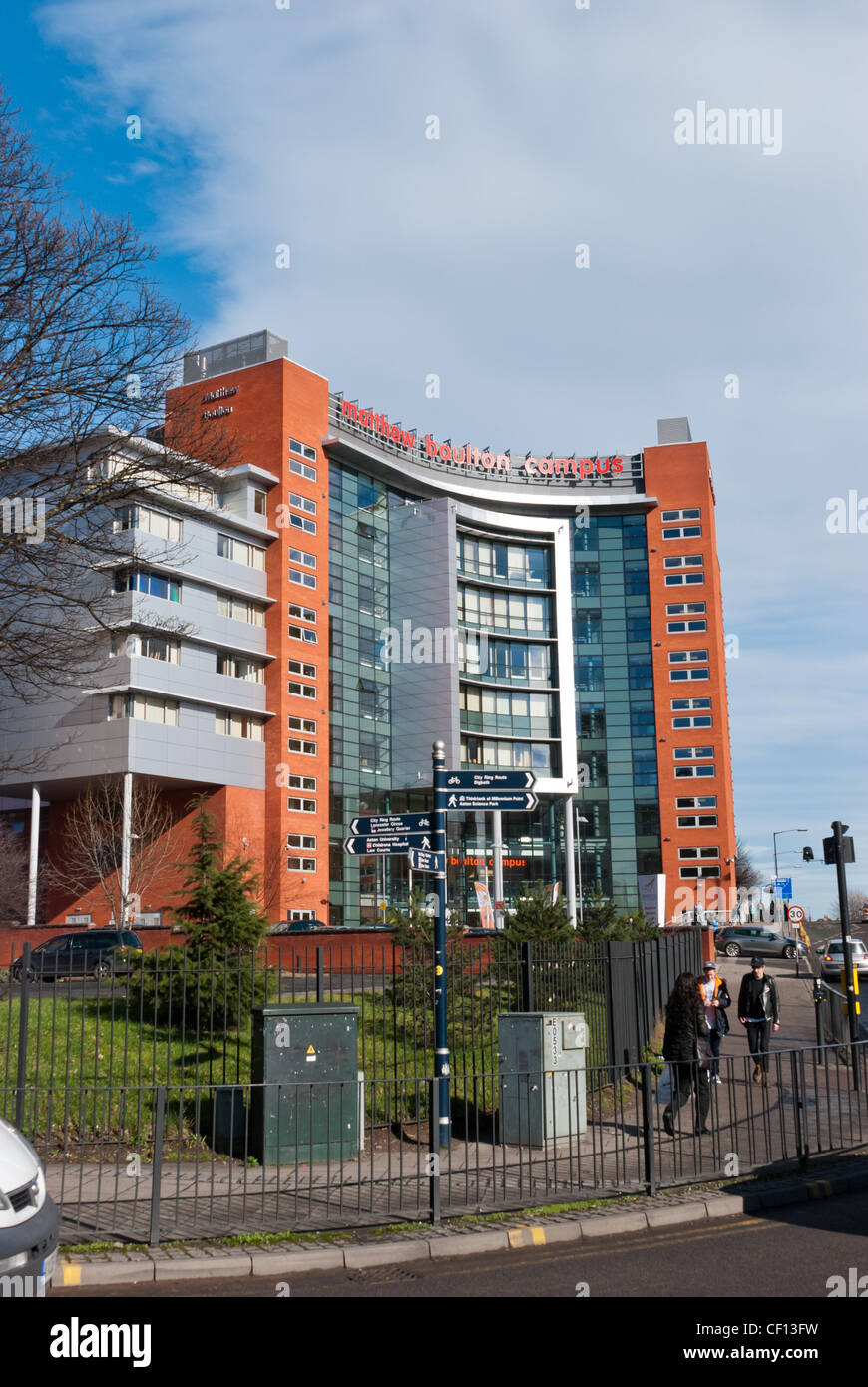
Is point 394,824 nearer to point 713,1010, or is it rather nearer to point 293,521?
point 713,1010

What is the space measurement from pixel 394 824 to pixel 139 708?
4052 centimetres

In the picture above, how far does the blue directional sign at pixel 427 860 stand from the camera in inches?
448

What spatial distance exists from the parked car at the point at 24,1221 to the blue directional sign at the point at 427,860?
5488 mm

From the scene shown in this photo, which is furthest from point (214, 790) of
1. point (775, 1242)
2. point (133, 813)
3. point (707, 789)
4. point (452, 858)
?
point (775, 1242)

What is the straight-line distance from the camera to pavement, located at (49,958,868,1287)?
25.5 feet

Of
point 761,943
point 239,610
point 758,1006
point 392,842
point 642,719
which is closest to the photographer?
point 392,842

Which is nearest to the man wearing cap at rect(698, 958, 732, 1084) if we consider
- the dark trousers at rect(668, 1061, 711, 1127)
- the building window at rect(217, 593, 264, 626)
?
the dark trousers at rect(668, 1061, 711, 1127)

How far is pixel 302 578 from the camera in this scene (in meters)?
62.0

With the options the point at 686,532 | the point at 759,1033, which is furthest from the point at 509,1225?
the point at 686,532

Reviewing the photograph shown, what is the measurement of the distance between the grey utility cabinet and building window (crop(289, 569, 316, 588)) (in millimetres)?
49513

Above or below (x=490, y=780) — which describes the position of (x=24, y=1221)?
below

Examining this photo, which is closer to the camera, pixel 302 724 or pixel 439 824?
pixel 439 824
